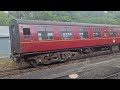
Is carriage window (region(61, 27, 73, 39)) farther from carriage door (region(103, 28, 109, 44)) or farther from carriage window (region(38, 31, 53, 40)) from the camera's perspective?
carriage door (region(103, 28, 109, 44))

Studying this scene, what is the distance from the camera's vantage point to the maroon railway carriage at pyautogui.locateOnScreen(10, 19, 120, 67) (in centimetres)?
1488

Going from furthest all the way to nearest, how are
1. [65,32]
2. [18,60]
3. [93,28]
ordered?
A: [93,28] → [65,32] → [18,60]

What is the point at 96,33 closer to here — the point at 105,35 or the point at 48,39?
the point at 105,35

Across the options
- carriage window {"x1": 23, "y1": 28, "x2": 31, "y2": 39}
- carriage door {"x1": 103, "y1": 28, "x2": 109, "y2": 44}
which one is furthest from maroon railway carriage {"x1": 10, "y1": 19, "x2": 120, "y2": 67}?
carriage door {"x1": 103, "y1": 28, "x2": 109, "y2": 44}

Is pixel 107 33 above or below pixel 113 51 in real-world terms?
above

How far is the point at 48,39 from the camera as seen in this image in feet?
52.5

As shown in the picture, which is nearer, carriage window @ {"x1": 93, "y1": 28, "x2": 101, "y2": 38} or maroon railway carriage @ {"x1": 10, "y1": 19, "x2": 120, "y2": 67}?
maroon railway carriage @ {"x1": 10, "y1": 19, "x2": 120, "y2": 67}

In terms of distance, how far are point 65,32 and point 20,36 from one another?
4.22m

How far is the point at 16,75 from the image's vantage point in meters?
13.2

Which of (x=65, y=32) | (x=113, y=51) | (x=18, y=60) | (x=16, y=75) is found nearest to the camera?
(x=16, y=75)

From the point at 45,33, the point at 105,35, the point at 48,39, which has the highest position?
the point at 45,33

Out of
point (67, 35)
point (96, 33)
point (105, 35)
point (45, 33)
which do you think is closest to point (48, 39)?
point (45, 33)

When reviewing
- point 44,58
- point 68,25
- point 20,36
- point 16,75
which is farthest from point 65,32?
point 16,75
